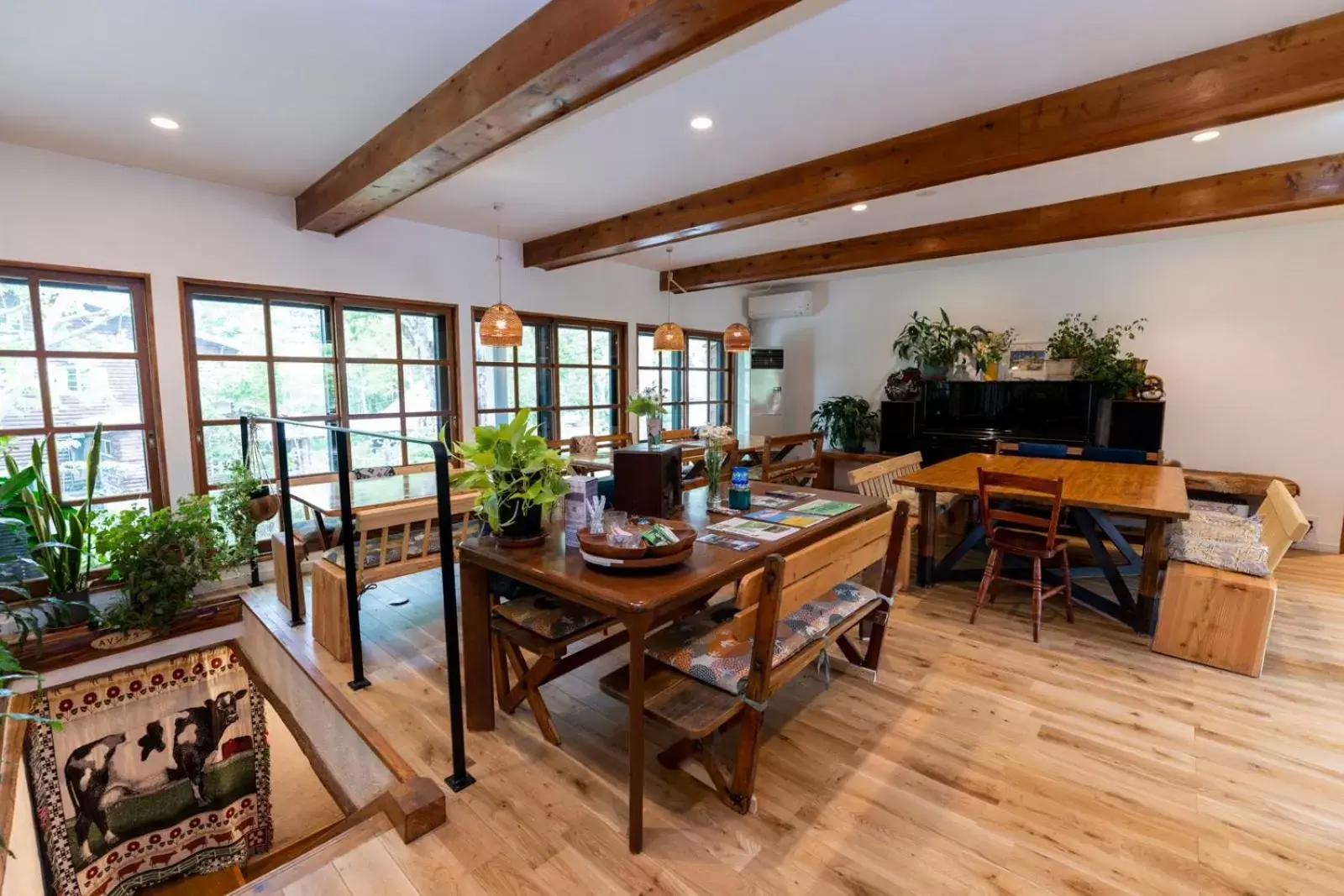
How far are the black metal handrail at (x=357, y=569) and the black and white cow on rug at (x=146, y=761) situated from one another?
924 millimetres

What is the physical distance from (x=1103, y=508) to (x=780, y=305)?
518cm

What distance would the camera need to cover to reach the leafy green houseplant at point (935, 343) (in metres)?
6.16

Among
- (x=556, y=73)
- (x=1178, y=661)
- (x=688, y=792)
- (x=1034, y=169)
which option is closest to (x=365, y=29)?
(x=556, y=73)

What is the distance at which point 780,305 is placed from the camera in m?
7.54

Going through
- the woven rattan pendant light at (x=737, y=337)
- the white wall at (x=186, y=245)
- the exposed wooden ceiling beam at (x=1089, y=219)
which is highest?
the exposed wooden ceiling beam at (x=1089, y=219)

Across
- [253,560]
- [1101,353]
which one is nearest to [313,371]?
[253,560]

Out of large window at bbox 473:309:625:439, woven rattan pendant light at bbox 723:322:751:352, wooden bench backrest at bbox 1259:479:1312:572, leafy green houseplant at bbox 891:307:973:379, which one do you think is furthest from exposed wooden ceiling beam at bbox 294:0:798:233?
leafy green houseplant at bbox 891:307:973:379

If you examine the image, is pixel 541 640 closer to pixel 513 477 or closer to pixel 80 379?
pixel 513 477

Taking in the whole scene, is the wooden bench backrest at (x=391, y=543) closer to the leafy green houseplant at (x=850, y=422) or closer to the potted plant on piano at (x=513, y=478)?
the potted plant on piano at (x=513, y=478)

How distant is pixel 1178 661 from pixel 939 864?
211cm

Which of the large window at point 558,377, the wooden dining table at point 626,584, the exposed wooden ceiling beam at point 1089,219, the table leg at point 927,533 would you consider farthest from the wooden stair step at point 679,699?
the exposed wooden ceiling beam at point 1089,219

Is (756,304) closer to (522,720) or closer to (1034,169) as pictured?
(1034,169)

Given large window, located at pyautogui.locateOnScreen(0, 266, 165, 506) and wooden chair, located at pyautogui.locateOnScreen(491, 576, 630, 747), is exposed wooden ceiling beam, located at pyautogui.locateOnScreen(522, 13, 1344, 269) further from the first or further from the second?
large window, located at pyautogui.locateOnScreen(0, 266, 165, 506)

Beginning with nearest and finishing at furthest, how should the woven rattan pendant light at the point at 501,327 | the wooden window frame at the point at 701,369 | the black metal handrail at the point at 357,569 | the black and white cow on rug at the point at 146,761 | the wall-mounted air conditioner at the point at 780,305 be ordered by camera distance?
the black metal handrail at the point at 357,569 < the black and white cow on rug at the point at 146,761 < the woven rattan pendant light at the point at 501,327 < the wooden window frame at the point at 701,369 < the wall-mounted air conditioner at the point at 780,305
